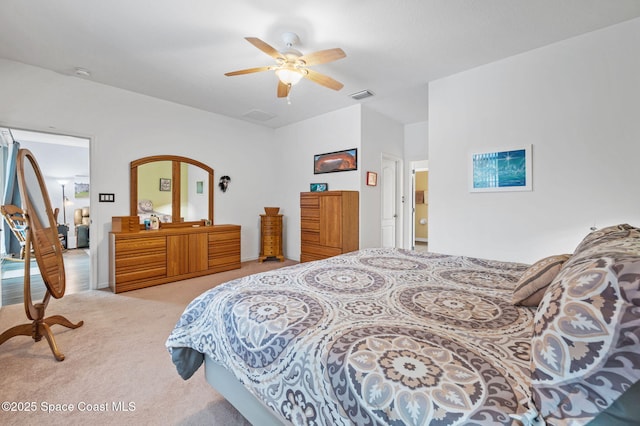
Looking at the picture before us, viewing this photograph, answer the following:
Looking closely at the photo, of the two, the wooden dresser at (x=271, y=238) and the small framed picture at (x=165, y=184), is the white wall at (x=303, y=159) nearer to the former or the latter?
the wooden dresser at (x=271, y=238)

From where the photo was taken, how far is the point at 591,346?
0.61m

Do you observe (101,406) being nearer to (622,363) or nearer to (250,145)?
(622,363)

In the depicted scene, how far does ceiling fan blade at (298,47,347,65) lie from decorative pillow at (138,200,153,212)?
3.24 metres

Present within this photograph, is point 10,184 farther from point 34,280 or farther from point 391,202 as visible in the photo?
point 391,202

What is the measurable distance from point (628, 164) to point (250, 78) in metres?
4.02

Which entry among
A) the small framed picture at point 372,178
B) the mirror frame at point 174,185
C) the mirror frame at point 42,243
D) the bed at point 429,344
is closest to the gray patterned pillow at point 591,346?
the bed at point 429,344

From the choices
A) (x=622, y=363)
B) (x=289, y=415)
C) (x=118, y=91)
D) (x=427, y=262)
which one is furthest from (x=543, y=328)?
(x=118, y=91)

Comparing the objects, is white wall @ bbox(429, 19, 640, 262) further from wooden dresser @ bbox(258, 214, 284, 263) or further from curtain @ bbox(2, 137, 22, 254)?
curtain @ bbox(2, 137, 22, 254)

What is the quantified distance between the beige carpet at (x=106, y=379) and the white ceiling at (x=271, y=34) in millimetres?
2775

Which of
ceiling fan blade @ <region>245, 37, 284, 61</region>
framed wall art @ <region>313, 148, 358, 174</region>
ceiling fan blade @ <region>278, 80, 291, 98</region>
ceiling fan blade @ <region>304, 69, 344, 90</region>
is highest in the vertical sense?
ceiling fan blade @ <region>245, 37, 284, 61</region>

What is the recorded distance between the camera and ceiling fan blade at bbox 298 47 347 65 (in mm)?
2378

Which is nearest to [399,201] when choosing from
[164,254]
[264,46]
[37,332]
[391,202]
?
[391,202]

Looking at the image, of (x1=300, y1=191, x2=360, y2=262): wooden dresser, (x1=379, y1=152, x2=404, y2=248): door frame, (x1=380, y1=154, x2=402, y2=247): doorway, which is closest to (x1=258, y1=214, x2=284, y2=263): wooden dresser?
(x1=300, y1=191, x2=360, y2=262): wooden dresser

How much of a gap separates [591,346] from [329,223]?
3.74 m
